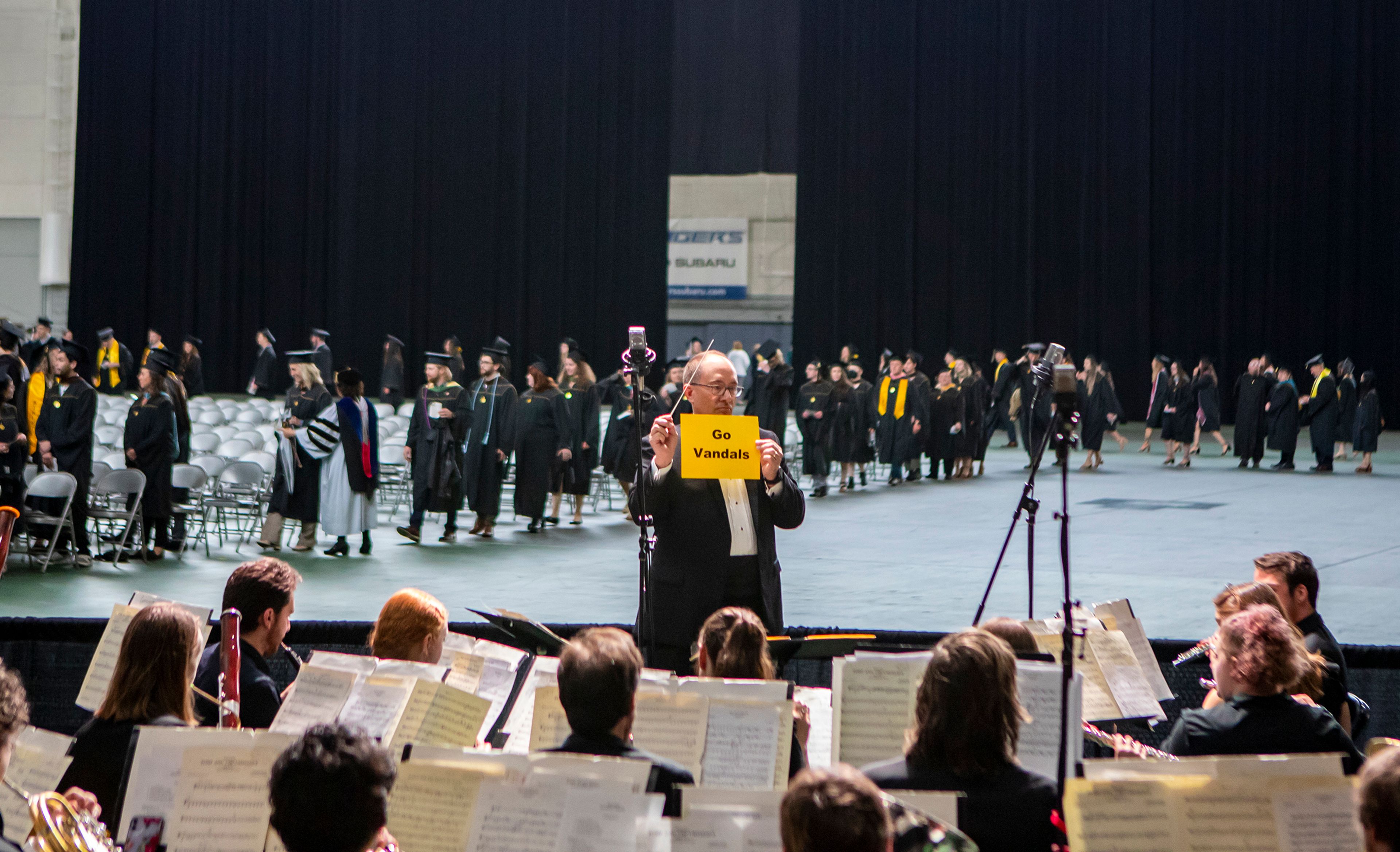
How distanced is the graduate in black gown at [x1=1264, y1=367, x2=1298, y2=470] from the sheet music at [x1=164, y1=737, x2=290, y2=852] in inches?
693

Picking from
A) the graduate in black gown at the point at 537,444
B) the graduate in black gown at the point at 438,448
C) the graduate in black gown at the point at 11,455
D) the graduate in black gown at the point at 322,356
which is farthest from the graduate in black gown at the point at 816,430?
the graduate in black gown at the point at 11,455

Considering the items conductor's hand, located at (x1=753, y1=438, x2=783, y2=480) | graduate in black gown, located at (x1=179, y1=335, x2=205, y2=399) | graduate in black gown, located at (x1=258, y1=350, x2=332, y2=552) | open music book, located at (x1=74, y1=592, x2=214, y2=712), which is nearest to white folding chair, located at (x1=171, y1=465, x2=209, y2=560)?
graduate in black gown, located at (x1=258, y1=350, x2=332, y2=552)

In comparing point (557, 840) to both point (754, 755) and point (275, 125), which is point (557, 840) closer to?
point (754, 755)

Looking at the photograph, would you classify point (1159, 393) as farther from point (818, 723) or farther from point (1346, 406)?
point (818, 723)

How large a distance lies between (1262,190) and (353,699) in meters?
23.5

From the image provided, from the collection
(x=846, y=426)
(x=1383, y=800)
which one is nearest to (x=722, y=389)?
(x=1383, y=800)

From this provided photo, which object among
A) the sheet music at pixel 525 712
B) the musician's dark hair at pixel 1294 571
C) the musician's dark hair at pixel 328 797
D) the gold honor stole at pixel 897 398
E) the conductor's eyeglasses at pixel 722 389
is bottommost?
the sheet music at pixel 525 712

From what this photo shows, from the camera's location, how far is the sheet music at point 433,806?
8.16 ft

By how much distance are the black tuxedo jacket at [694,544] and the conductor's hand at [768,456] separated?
14 centimetres

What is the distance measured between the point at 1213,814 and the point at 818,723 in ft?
4.16

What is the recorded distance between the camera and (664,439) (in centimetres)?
414

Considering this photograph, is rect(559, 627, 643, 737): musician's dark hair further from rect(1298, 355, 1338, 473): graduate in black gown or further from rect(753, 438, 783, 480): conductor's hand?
rect(1298, 355, 1338, 473): graduate in black gown

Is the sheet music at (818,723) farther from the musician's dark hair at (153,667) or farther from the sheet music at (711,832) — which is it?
the musician's dark hair at (153,667)

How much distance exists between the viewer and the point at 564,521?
1305cm
